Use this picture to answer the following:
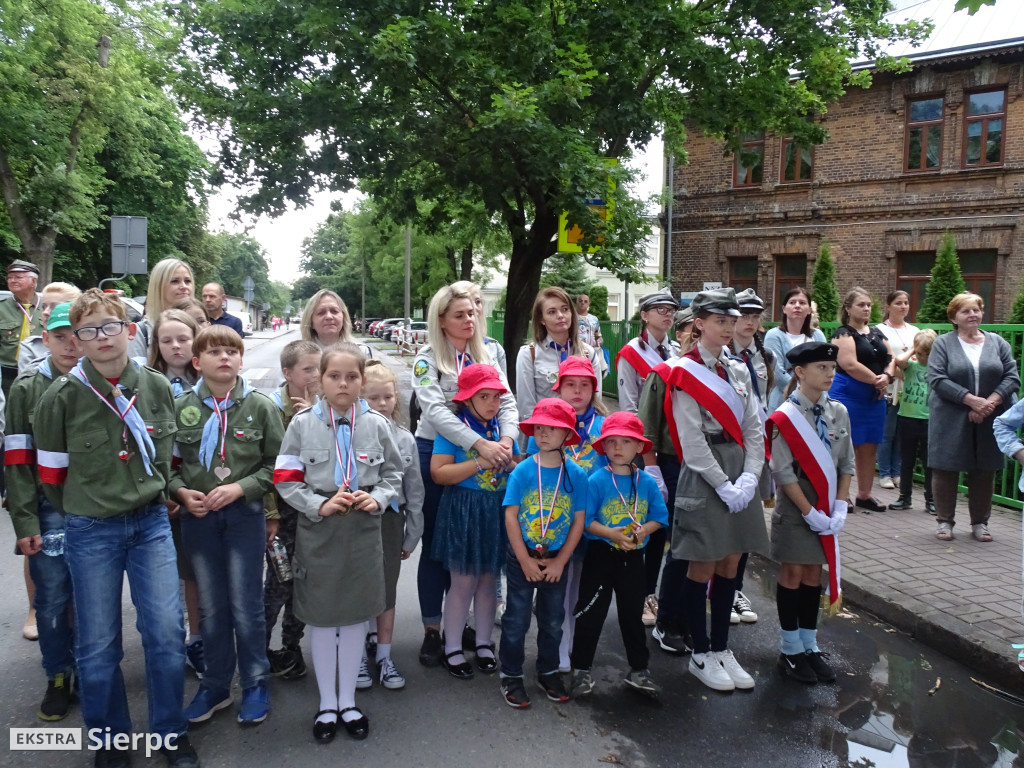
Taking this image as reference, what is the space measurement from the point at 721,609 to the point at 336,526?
82.9 inches

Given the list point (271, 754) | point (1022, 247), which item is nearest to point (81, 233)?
point (271, 754)

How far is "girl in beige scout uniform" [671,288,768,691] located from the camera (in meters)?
3.81

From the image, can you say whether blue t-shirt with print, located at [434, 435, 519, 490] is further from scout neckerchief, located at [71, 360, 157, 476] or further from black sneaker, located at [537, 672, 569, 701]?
scout neckerchief, located at [71, 360, 157, 476]

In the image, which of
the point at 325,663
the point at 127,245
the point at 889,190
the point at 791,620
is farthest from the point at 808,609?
the point at 889,190

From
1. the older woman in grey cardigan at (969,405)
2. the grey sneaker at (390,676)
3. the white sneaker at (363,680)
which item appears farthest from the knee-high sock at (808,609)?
the older woman in grey cardigan at (969,405)

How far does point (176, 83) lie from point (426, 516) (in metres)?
10.8

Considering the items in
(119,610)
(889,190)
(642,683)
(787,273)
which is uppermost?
(889,190)

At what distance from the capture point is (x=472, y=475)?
12.9ft

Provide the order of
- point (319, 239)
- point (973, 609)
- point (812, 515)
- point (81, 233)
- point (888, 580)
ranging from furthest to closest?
point (319, 239)
point (81, 233)
point (888, 580)
point (973, 609)
point (812, 515)

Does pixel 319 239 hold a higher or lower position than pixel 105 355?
higher

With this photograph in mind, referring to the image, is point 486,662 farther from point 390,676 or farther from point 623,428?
point 623,428

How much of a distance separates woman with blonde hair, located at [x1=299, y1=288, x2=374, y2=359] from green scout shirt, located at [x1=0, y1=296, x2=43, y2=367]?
2698 millimetres

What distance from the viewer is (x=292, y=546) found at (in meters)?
3.90

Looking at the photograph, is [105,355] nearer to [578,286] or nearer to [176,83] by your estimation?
[176,83]
